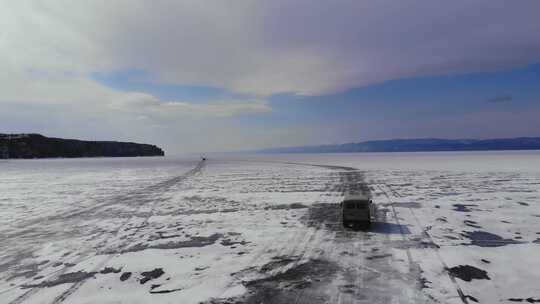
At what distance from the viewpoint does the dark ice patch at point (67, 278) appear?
9.84 m

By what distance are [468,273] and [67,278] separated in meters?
13.9

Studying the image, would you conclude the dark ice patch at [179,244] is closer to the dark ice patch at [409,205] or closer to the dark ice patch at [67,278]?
the dark ice patch at [67,278]

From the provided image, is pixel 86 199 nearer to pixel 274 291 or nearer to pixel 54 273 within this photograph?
pixel 54 273

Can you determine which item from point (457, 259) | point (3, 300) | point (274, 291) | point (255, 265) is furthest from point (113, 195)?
point (457, 259)

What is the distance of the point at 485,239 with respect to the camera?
1337 cm

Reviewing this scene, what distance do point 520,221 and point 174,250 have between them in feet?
60.5

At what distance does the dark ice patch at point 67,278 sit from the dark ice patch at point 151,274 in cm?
188

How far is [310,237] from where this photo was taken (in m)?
14.3

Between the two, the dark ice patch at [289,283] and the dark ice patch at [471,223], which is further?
the dark ice patch at [471,223]

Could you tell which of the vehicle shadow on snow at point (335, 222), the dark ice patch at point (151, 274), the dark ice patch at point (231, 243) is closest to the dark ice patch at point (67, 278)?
the dark ice patch at point (151, 274)

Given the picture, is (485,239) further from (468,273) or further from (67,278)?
(67,278)

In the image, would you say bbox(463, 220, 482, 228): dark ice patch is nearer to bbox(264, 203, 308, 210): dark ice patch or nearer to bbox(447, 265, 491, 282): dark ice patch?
bbox(447, 265, 491, 282): dark ice patch

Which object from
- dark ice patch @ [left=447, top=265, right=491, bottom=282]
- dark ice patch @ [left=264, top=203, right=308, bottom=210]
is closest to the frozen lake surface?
dark ice patch @ [left=447, top=265, right=491, bottom=282]

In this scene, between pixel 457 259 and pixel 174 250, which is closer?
pixel 457 259
